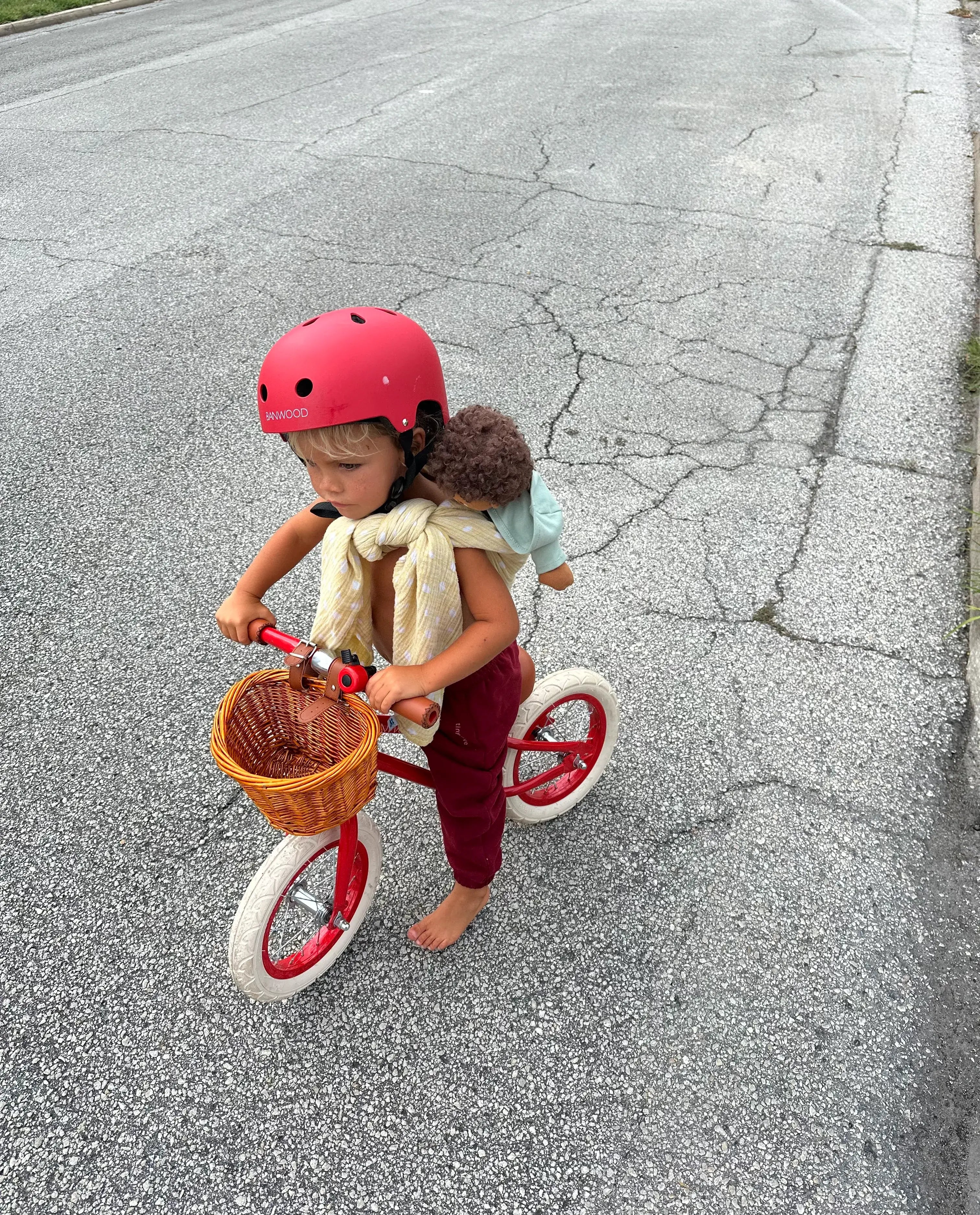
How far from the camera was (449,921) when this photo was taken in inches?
93.9

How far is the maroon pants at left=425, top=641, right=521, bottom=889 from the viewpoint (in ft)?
6.99

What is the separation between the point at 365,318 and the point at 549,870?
1.61 metres

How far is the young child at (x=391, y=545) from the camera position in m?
1.70

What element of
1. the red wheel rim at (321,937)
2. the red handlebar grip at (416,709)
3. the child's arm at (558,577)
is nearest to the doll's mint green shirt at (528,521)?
the child's arm at (558,577)

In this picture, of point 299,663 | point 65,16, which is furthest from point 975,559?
point 65,16

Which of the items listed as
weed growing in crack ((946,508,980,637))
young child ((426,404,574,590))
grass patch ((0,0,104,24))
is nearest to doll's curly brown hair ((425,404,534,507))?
young child ((426,404,574,590))

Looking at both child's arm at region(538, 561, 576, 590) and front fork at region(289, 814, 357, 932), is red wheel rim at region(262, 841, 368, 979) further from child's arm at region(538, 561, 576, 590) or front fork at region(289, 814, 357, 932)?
child's arm at region(538, 561, 576, 590)

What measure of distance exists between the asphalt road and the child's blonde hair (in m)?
1.33

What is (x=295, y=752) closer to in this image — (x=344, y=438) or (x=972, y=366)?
(x=344, y=438)

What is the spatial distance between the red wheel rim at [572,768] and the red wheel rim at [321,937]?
562mm

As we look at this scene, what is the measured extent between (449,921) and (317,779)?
0.88 metres

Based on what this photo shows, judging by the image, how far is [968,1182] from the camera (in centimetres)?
193

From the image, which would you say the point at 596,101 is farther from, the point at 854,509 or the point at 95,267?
the point at 854,509

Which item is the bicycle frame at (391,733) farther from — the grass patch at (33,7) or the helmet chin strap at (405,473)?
the grass patch at (33,7)
